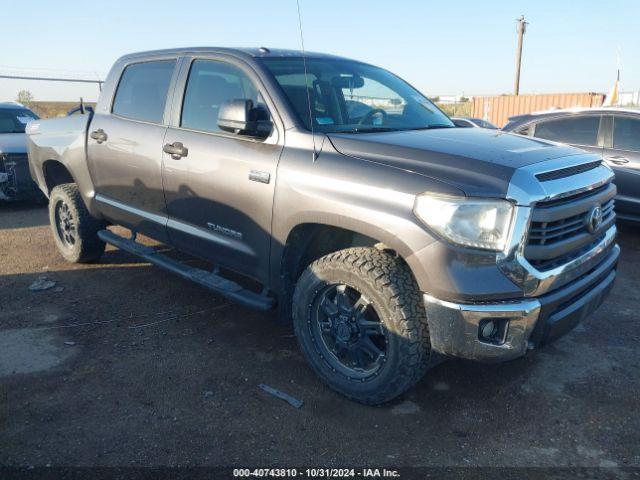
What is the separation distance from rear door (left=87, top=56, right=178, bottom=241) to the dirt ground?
816mm

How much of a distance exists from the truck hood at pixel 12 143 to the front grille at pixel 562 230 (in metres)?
7.68

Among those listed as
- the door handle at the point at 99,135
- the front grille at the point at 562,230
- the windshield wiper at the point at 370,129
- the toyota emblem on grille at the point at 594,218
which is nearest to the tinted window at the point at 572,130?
the front grille at the point at 562,230

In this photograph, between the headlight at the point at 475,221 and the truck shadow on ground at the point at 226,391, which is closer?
the headlight at the point at 475,221

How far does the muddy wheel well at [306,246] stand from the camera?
122 inches

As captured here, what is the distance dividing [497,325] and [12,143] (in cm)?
783

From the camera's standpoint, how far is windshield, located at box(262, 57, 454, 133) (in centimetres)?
337

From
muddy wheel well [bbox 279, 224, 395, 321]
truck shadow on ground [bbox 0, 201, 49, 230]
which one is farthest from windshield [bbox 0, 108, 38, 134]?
muddy wheel well [bbox 279, 224, 395, 321]

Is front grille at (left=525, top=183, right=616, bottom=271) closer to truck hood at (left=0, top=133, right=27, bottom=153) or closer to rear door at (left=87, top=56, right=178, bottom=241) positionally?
rear door at (left=87, top=56, right=178, bottom=241)

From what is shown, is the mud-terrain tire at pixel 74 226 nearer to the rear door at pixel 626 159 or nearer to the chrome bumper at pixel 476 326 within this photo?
the chrome bumper at pixel 476 326

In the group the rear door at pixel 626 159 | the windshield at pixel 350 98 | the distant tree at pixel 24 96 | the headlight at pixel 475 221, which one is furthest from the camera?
the distant tree at pixel 24 96

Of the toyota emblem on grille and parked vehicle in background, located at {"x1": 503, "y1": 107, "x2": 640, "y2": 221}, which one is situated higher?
parked vehicle in background, located at {"x1": 503, "y1": 107, "x2": 640, "y2": 221}

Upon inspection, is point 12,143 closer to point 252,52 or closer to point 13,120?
point 13,120

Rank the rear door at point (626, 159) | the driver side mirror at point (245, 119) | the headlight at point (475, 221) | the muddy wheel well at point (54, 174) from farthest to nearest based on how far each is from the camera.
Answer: the rear door at point (626, 159), the muddy wheel well at point (54, 174), the driver side mirror at point (245, 119), the headlight at point (475, 221)

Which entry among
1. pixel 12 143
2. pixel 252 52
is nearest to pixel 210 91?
pixel 252 52
